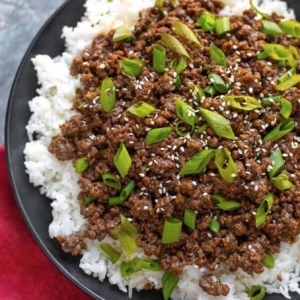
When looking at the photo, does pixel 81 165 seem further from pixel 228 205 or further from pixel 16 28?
pixel 16 28

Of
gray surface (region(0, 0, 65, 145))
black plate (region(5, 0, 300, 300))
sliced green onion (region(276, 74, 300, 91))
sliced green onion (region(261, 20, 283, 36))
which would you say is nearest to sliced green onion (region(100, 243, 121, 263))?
black plate (region(5, 0, 300, 300))

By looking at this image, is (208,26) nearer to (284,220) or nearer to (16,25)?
(284,220)

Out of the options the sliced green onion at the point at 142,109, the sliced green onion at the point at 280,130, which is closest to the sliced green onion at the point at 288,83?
the sliced green onion at the point at 280,130

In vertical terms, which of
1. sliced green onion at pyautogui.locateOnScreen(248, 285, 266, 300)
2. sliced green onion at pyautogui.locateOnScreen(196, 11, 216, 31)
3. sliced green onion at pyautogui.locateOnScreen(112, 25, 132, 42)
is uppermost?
sliced green onion at pyautogui.locateOnScreen(112, 25, 132, 42)

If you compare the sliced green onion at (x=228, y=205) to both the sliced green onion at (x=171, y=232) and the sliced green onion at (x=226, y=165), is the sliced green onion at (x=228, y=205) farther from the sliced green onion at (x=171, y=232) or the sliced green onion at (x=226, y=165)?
the sliced green onion at (x=171, y=232)

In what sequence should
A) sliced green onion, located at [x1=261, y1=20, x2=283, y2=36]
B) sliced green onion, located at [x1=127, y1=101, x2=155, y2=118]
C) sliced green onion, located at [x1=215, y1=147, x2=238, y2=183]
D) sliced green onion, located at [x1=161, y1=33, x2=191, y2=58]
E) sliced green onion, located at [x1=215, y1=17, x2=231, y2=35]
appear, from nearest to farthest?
1. sliced green onion, located at [x1=215, y1=147, x2=238, y2=183]
2. sliced green onion, located at [x1=127, y1=101, x2=155, y2=118]
3. sliced green onion, located at [x1=161, y1=33, x2=191, y2=58]
4. sliced green onion, located at [x1=215, y1=17, x2=231, y2=35]
5. sliced green onion, located at [x1=261, y1=20, x2=283, y2=36]

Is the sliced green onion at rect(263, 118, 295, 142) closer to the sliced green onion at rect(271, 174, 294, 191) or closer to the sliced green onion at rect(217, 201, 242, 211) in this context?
the sliced green onion at rect(271, 174, 294, 191)

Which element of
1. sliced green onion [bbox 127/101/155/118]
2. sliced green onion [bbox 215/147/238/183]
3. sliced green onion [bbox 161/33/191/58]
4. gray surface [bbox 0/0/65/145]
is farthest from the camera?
gray surface [bbox 0/0/65/145]

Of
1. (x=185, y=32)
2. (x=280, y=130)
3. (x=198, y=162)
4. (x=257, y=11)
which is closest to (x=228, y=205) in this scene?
(x=198, y=162)
